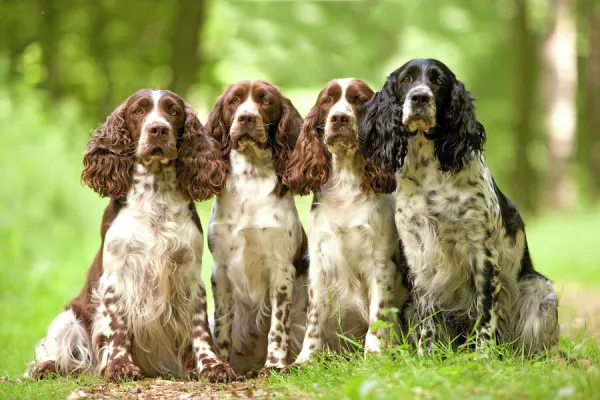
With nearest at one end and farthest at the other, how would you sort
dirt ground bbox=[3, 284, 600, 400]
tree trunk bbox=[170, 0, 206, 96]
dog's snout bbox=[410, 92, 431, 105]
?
dirt ground bbox=[3, 284, 600, 400] < dog's snout bbox=[410, 92, 431, 105] < tree trunk bbox=[170, 0, 206, 96]

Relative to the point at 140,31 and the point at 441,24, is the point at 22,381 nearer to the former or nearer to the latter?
the point at 140,31

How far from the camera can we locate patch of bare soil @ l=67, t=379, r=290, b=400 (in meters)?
4.63

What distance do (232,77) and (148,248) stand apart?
14892 millimetres

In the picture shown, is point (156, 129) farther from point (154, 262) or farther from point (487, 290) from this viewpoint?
point (487, 290)

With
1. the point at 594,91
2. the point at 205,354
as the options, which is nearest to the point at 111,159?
the point at 205,354

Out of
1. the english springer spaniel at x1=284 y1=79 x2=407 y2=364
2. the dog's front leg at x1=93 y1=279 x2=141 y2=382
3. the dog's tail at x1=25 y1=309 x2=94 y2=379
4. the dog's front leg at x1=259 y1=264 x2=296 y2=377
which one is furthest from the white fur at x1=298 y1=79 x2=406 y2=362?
the dog's tail at x1=25 y1=309 x2=94 y2=379

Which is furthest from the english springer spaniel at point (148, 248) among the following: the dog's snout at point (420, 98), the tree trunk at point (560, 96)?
the tree trunk at point (560, 96)

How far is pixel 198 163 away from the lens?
531 cm

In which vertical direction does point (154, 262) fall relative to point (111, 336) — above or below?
above

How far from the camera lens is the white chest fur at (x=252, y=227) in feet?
17.7

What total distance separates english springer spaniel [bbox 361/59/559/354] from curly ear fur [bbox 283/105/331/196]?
28 cm

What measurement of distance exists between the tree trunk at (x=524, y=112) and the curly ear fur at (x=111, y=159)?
550 inches

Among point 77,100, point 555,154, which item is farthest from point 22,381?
point 555,154

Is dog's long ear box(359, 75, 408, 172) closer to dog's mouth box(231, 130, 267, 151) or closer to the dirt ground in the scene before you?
dog's mouth box(231, 130, 267, 151)
